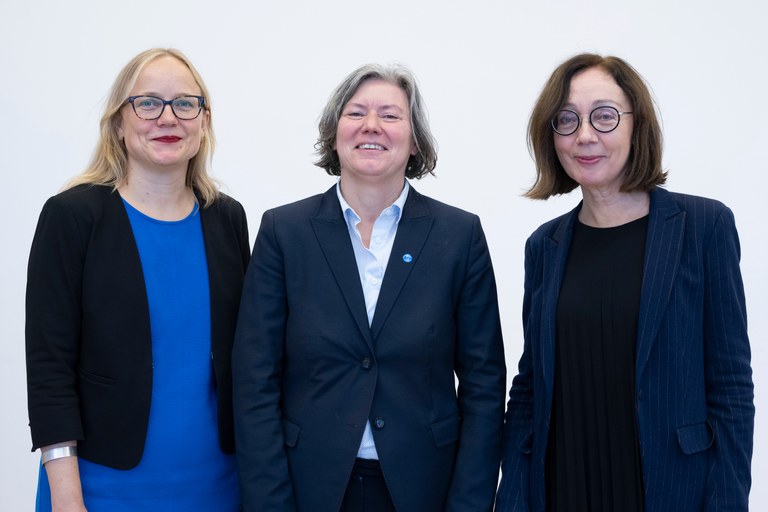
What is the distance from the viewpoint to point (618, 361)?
1841 mm

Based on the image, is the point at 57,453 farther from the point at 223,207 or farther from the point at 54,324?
the point at 223,207

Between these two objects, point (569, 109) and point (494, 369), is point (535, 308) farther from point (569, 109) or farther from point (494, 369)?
point (569, 109)

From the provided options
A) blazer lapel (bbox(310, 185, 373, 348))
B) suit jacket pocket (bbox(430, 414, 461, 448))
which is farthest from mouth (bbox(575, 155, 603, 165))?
suit jacket pocket (bbox(430, 414, 461, 448))

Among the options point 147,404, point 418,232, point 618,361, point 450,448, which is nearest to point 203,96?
point 418,232

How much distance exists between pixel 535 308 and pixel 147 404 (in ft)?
3.47

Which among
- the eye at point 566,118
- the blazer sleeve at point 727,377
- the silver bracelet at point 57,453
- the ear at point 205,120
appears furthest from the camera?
the ear at point 205,120

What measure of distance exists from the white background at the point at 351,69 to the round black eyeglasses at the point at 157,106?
1.75m

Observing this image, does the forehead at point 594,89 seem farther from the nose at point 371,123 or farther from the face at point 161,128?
the face at point 161,128

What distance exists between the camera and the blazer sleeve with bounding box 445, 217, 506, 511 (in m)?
1.96

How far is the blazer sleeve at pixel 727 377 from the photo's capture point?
175cm

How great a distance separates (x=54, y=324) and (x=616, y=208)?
1478mm

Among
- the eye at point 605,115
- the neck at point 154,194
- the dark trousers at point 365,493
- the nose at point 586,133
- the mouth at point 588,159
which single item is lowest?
the dark trousers at point 365,493

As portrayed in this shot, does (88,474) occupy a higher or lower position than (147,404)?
lower

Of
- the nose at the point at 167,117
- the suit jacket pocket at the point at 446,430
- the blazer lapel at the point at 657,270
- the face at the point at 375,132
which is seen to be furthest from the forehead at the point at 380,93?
the suit jacket pocket at the point at 446,430
